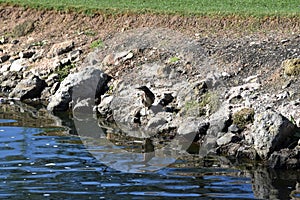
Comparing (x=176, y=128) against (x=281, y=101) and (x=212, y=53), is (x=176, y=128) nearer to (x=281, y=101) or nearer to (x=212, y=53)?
(x=281, y=101)

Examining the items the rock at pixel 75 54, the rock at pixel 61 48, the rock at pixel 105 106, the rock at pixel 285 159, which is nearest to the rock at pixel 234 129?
the rock at pixel 285 159

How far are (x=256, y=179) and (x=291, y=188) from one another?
806 mm

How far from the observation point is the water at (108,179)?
41.1ft

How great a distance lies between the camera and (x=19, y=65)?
2478 centimetres

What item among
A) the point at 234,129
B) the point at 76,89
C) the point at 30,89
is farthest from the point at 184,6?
the point at 234,129

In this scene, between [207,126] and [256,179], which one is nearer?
[256,179]

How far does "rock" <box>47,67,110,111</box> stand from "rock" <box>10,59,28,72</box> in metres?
3.73

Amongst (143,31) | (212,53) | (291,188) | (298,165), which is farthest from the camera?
(143,31)

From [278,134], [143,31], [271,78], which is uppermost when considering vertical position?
[143,31]

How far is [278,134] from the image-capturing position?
14.8m

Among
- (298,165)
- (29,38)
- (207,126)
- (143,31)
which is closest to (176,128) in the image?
(207,126)

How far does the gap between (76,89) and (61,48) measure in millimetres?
4548

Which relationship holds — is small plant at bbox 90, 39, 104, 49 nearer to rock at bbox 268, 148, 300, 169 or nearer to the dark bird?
the dark bird

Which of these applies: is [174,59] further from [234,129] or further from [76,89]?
[234,129]
